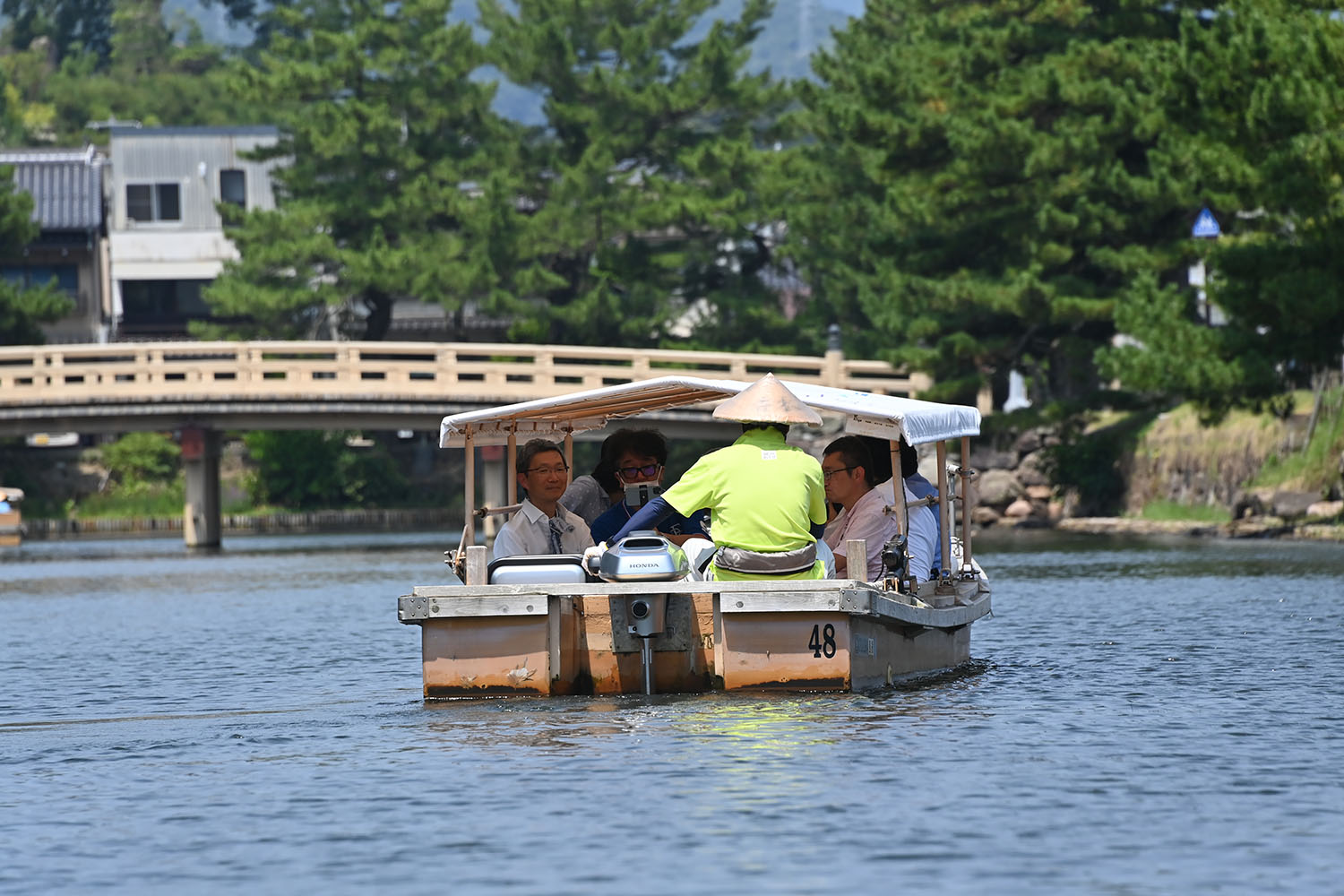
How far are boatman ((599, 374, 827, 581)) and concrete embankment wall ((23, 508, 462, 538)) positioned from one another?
54344mm

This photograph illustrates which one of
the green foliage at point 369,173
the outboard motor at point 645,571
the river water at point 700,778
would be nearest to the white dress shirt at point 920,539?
the river water at point 700,778

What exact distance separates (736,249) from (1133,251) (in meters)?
22.9

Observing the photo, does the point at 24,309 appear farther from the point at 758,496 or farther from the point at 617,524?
the point at 758,496

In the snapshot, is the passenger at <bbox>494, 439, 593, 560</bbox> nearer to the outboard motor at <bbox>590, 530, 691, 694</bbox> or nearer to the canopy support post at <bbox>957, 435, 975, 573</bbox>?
the outboard motor at <bbox>590, 530, 691, 694</bbox>

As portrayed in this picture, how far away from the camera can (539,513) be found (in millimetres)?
17391

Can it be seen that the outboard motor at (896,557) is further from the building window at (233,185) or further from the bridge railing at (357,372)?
the building window at (233,185)

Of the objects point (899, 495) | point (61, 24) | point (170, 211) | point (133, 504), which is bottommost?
point (899, 495)

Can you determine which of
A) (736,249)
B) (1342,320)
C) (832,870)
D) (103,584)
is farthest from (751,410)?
(736,249)

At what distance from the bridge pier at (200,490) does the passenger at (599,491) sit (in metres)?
39.5

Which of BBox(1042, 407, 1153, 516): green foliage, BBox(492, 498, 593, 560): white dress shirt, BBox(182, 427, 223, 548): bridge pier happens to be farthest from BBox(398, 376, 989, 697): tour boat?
BBox(182, 427, 223, 548): bridge pier

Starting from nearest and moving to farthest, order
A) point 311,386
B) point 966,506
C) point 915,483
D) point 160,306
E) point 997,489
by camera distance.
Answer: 1. point 915,483
2. point 966,506
3. point 311,386
4. point 997,489
5. point 160,306

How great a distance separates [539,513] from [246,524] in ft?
181

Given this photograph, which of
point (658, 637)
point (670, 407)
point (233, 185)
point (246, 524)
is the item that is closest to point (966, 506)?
point (670, 407)

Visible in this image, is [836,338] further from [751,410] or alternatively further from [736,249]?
[751,410]
